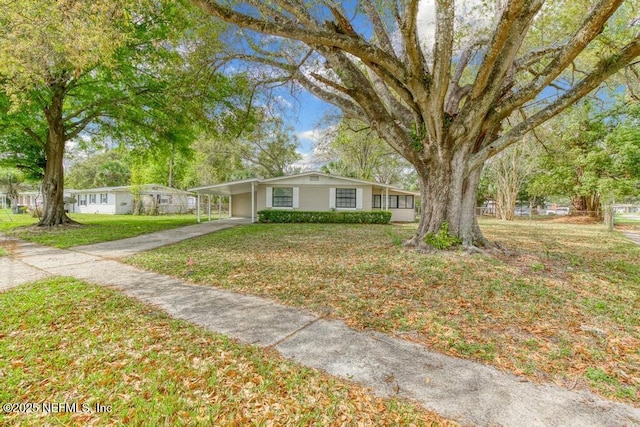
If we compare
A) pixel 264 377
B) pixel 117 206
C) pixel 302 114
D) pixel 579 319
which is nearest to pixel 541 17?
pixel 302 114

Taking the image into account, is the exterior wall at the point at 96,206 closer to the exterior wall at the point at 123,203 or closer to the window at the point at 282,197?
the exterior wall at the point at 123,203

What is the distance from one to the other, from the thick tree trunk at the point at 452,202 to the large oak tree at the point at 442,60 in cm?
2

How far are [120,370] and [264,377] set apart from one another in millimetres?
1200

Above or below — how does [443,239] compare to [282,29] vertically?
below

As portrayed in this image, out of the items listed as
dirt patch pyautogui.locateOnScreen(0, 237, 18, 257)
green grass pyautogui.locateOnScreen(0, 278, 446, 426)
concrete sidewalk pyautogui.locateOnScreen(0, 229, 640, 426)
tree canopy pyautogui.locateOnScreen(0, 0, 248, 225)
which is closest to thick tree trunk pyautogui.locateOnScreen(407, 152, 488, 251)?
concrete sidewalk pyautogui.locateOnScreen(0, 229, 640, 426)

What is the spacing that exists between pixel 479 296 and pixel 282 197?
1443 cm

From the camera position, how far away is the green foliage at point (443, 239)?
6.86m

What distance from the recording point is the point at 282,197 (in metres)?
17.7

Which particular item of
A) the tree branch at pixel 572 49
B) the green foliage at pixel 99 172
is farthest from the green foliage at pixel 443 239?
the green foliage at pixel 99 172

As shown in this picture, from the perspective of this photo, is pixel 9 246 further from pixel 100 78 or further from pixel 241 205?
pixel 241 205

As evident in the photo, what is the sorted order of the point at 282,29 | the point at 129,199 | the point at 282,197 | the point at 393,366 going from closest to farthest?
the point at 393,366 → the point at 282,29 → the point at 282,197 → the point at 129,199

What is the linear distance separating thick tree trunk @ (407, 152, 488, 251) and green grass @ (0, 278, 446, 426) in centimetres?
543

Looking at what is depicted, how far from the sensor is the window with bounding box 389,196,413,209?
788 inches

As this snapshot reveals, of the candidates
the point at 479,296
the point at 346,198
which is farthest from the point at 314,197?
the point at 479,296
